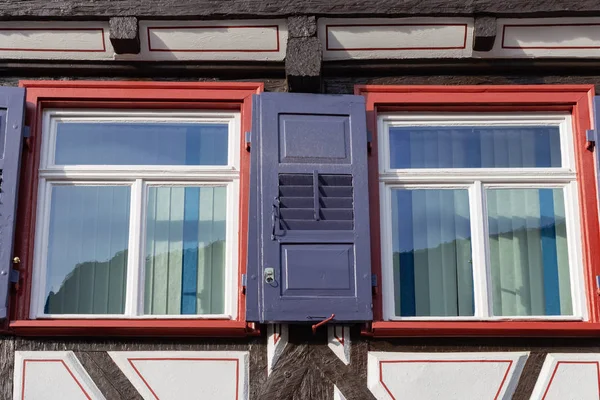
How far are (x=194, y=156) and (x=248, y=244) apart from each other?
72cm

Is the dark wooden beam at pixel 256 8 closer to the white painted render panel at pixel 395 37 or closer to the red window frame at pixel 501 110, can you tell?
the white painted render panel at pixel 395 37

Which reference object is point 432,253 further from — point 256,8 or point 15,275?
point 15,275

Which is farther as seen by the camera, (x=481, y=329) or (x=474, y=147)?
(x=474, y=147)

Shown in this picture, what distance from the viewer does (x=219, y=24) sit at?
20.0ft

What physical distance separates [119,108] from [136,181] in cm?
46

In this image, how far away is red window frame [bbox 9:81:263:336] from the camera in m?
5.68

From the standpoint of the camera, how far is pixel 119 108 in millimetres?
6215

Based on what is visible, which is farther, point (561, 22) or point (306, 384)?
point (561, 22)

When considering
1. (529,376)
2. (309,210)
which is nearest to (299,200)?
(309,210)

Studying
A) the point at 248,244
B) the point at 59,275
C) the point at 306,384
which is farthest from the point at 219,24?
the point at 306,384

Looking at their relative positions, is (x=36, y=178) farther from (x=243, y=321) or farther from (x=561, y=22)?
(x=561, y=22)

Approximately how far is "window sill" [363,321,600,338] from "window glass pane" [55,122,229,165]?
1.37 m

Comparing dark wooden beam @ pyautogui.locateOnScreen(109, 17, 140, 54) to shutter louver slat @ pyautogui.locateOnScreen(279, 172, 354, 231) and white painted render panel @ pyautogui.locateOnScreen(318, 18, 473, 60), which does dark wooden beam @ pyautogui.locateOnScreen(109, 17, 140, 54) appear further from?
shutter louver slat @ pyautogui.locateOnScreen(279, 172, 354, 231)

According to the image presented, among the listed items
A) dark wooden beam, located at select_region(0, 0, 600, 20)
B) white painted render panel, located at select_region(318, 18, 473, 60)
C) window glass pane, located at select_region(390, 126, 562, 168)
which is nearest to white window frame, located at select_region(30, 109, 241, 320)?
dark wooden beam, located at select_region(0, 0, 600, 20)
